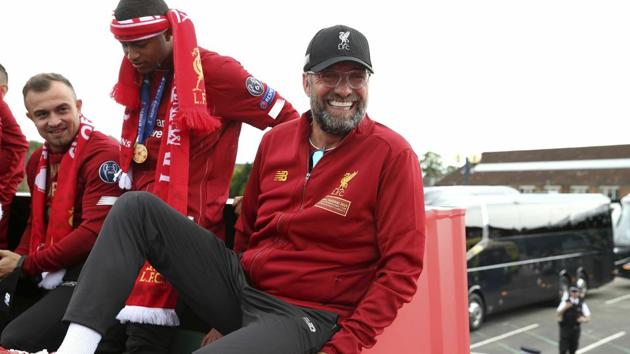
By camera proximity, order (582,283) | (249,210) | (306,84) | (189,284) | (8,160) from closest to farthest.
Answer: (189,284) < (306,84) < (249,210) < (8,160) < (582,283)

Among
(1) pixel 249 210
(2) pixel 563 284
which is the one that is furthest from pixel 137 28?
(2) pixel 563 284

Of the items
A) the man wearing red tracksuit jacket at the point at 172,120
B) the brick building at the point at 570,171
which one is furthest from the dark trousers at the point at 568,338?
the man wearing red tracksuit jacket at the point at 172,120

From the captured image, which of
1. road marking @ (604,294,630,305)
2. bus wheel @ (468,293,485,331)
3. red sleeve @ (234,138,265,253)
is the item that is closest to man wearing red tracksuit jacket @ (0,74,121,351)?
red sleeve @ (234,138,265,253)

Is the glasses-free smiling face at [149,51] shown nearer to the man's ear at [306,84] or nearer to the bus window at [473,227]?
the man's ear at [306,84]

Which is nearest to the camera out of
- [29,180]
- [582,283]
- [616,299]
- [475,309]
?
[29,180]

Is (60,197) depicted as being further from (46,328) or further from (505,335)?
(505,335)

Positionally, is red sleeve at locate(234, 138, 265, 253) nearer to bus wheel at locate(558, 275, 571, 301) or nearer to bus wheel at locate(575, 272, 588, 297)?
bus wheel at locate(558, 275, 571, 301)

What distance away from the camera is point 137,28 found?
2.42 m

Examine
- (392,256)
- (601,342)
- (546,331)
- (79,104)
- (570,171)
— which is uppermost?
(79,104)

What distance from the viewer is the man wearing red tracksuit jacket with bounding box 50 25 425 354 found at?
1.88 meters

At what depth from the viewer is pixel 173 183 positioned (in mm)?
2404

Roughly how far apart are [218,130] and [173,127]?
180 millimetres

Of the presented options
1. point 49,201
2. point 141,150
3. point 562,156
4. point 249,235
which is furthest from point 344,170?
point 562,156

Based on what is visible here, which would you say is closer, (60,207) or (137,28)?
(137,28)
